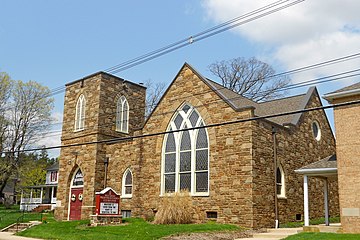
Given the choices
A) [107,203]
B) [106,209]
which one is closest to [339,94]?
[107,203]

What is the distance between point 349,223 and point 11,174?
36.0 m

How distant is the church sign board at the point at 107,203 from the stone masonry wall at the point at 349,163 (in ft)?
36.3

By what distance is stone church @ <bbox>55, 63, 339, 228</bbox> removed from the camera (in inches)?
755

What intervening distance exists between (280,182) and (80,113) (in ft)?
46.3

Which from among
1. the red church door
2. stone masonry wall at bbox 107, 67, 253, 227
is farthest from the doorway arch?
stone masonry wall at bbox 107, 67, 253, 227

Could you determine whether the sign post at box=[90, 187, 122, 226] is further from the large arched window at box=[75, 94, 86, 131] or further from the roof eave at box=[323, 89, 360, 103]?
the roof eave at box=[323, 89, 360, 103]

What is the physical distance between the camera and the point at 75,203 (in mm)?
26891

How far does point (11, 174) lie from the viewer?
4272cm

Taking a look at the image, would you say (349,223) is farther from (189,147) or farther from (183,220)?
(189,147)

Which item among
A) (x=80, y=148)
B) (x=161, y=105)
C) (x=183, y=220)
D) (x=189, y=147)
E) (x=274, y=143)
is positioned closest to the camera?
(x=183, y=220)

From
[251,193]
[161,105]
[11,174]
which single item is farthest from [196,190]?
[11,174]

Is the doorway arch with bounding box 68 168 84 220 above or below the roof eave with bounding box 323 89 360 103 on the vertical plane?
below

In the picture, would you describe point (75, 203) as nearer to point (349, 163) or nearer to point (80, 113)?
point (80, 113)

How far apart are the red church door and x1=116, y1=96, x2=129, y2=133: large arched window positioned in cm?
478
